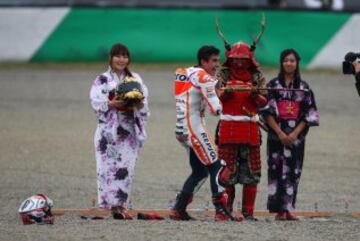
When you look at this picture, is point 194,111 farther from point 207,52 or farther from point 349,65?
point 349,65

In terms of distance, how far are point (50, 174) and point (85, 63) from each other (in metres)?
12.9

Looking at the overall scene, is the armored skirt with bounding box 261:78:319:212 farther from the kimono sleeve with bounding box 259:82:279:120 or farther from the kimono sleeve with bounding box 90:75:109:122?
the kimono sleeve with bounding box 90:75:109:122

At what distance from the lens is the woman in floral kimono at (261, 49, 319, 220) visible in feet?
38.3

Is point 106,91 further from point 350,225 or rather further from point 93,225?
point 350,225

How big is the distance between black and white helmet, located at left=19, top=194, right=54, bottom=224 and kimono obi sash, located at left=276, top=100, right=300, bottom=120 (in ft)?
8.12

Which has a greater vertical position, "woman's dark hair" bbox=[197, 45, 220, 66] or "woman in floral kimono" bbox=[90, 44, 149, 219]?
"woman's dark hair" bbox=[197, 45, 220, 66]

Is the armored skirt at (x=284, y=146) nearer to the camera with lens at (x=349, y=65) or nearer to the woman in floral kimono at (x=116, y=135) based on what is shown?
the camera with lens at (x=349, y=65)

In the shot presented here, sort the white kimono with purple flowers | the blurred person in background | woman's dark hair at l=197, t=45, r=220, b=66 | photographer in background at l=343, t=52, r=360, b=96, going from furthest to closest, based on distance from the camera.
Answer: the blurred person in background < the white kimono with purple flowers < woman's dark hair at l=197, t=45, r=220, b=66 < photographer in background at l=343, t=52, r=360, b=96

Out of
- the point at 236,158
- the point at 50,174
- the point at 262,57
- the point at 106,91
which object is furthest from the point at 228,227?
the point at 262,57

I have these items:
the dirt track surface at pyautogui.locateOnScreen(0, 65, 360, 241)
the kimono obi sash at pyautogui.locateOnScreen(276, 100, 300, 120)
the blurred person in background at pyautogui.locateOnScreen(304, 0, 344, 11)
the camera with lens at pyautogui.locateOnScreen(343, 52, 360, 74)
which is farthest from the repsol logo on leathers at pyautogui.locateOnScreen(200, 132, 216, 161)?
the blurred person in background at pyautogui.locateOnScreen(304, 0, 344, 11)

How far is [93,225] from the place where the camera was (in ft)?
34.4

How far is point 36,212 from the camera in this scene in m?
10.9

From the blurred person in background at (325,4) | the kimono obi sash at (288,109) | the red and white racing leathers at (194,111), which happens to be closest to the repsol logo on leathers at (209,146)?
the red and white racing leathers at (194,111)

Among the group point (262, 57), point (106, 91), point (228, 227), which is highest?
point (262, 57)
